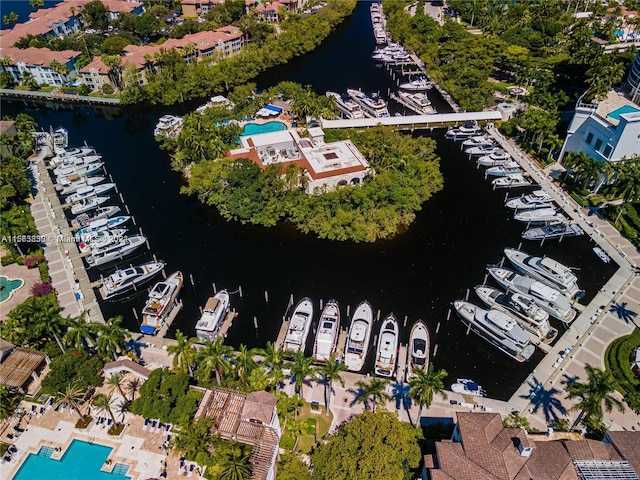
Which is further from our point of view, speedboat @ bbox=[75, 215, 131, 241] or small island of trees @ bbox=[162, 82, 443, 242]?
small island of trees @ bbox=[162, 82, 443, 242]

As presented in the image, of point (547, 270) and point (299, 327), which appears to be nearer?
point (299, 327)

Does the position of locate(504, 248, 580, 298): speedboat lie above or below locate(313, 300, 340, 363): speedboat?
above

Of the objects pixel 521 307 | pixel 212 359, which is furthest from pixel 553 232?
pixel 212 359

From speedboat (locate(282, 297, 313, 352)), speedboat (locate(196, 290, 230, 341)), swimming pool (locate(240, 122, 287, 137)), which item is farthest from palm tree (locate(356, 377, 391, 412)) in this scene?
swimming pool (locate(240, 122, 287, 137))

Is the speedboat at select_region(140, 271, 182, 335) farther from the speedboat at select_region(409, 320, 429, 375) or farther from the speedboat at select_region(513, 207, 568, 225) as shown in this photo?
the speedboat at select_region(513, 207, 568, 225)

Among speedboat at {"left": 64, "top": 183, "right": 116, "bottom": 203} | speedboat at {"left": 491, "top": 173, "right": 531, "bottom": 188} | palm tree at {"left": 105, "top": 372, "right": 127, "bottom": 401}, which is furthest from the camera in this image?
speedboat at {"left": 491, "top": 173, "right": 531, "bottom": 188}

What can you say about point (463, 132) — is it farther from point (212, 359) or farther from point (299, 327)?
point (212, 359)
